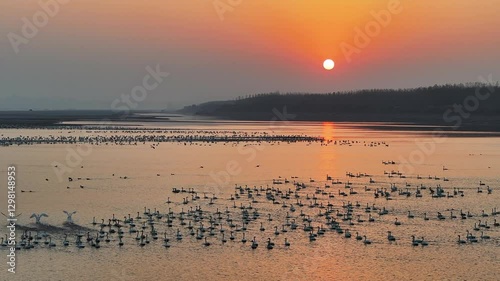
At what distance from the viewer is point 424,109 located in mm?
165625

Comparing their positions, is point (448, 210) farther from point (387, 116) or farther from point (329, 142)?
point (387, 116)

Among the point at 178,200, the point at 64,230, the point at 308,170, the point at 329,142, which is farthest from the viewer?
the point at 329,142

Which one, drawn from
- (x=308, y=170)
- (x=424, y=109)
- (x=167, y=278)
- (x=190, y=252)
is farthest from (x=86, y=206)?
(x=424, y=109)

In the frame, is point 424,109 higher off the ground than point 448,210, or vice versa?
point 424,109

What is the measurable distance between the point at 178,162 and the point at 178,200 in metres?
19.3

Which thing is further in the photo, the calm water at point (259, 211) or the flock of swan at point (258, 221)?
the flock of swan at point (258, 221)

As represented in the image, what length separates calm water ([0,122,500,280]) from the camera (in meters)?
21.0

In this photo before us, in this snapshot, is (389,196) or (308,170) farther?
(308,170)

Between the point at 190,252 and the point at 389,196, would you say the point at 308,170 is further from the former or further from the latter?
the point at 190,252

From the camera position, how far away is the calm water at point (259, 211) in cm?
2097

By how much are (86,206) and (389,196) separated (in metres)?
14.8

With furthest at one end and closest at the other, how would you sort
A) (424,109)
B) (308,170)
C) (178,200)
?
1. (424,109)
2. (308,170)
3. (178,200)

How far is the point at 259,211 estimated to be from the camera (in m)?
29.7

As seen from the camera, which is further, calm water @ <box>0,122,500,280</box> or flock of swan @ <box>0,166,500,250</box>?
flock of swan @ <box>0,166,500,250</box>
